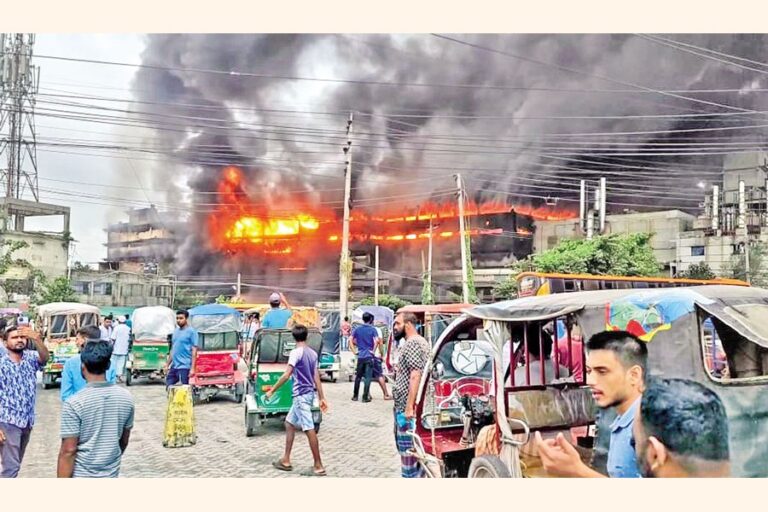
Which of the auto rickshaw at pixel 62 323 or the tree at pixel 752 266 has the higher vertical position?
the tree at pixel 752 266

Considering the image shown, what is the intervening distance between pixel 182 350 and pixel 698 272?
65.5ft

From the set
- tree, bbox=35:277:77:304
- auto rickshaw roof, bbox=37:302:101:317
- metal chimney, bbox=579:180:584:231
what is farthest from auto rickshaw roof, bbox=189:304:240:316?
metal chimney, bbox=579:180:584:231

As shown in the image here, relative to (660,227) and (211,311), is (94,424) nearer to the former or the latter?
(211,311)

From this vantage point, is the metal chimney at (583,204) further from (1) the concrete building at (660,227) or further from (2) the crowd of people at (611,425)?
(2) the crowd of people at (611,425)

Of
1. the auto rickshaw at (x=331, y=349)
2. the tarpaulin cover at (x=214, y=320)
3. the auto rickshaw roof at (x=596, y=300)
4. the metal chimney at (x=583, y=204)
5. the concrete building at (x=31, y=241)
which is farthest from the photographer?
the metal chimney at (x=583, y=204)

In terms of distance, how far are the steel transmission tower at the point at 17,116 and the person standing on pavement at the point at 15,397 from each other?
23.7 ft

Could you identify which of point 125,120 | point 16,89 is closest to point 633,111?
point 125,120

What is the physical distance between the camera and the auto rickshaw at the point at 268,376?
7963 mm

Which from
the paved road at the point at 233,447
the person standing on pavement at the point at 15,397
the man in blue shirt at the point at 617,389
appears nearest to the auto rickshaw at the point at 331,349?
the paved road at the point at 233,447

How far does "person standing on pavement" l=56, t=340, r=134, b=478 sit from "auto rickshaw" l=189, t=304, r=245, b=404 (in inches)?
271

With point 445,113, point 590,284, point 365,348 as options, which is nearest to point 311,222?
point 445,113

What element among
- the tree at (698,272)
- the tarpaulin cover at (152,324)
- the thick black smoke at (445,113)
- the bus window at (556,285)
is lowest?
the tarpaulin cover at (152,324)

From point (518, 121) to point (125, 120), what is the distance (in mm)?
12870

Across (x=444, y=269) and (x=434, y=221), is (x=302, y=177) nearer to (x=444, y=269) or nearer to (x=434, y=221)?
(x=434, y=221)
